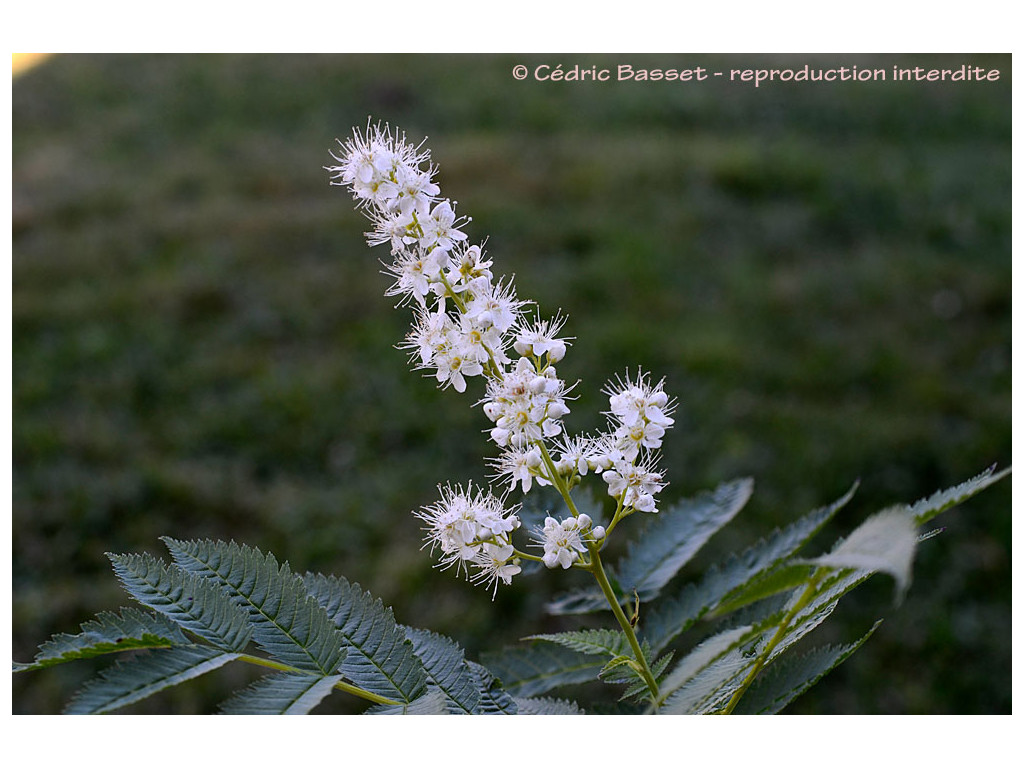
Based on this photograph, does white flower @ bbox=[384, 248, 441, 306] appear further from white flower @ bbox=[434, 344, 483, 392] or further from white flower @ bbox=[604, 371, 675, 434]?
white flower @ bbox=[604, 371, 675, 434]

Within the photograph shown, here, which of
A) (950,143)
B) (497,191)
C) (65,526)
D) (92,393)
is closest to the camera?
(65,526)

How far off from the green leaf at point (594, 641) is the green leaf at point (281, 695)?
21 cm

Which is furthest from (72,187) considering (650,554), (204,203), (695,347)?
(650,554)

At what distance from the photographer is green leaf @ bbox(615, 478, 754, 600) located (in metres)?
1.17

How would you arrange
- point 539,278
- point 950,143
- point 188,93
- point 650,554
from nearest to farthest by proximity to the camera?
point 650,554 → point 539,278 → point 950,143 → point 188,93

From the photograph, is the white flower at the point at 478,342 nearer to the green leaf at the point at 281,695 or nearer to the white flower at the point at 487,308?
the white flower at the point at 487,308

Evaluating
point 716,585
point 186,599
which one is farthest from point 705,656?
point 186,599

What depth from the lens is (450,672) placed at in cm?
91

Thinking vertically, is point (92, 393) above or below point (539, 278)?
below

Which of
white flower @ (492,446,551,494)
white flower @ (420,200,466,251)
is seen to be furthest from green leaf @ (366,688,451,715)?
white flower @ (420,200,466,251)

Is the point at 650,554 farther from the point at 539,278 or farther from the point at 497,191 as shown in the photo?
the point at 497,191

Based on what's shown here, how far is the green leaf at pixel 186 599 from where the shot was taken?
87 cm

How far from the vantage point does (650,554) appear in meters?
1.20
